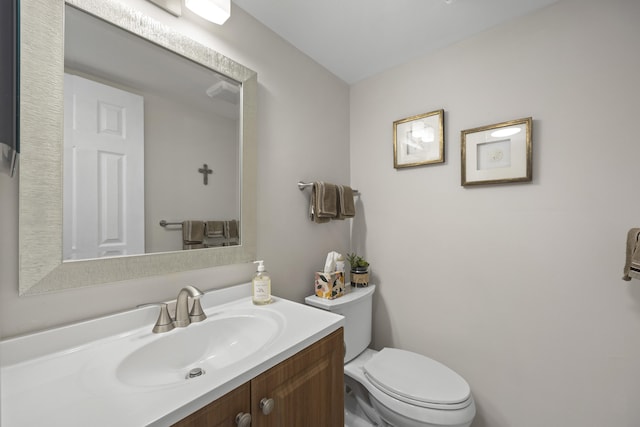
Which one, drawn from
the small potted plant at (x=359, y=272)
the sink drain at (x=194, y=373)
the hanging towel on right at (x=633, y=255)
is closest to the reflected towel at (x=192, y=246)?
the sink drain at (x=194, y=373)

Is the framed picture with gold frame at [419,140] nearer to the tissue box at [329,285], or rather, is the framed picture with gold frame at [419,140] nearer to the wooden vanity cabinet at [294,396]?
the tissue box at [329,285]

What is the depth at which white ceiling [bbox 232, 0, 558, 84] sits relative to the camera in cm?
125

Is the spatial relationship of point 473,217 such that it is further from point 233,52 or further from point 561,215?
point 233,52

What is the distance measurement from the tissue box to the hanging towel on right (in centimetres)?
116

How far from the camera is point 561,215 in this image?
125cm

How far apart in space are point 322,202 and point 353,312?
25.2 inches

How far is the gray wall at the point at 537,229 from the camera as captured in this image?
44.9 inches

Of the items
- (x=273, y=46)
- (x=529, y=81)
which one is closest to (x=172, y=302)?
(x=273, y=46)

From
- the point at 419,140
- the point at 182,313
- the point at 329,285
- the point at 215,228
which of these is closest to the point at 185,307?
the point at 182,313

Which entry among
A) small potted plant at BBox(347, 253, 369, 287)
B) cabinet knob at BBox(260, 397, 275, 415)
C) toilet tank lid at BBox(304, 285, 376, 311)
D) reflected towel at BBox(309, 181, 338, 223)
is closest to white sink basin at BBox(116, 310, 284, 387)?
cabinet knob at BBox(260, 397, 275, 415)

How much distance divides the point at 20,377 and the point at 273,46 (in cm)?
154

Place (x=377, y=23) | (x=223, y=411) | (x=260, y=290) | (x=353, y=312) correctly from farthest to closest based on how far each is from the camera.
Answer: (x=353, y=312) → (x=377, y=23) → (x=260, y=290) → (x=223, y=411)

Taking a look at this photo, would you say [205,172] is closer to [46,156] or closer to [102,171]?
[102,171]

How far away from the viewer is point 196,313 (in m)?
0.95
